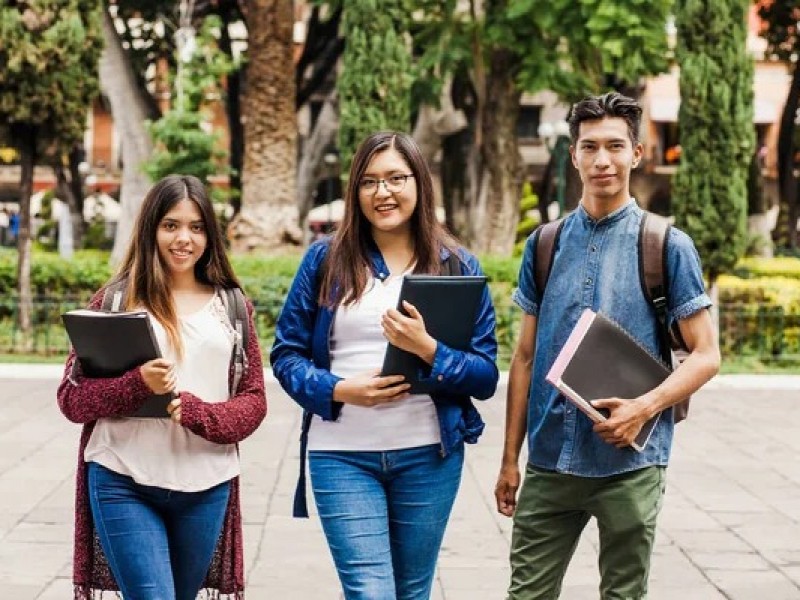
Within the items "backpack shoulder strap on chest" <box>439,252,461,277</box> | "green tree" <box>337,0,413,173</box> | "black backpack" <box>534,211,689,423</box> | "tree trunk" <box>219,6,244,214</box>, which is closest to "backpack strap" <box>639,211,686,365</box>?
"black backpack" <box>534,211,689,423</box>

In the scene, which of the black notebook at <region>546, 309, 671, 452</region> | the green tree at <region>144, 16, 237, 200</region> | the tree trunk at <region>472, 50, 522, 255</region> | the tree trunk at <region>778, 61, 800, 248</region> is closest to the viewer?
the black notebook at <region>546, 309, 671, 452</region>

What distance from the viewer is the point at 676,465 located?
382 inches

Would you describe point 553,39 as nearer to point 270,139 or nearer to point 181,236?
point 270,139

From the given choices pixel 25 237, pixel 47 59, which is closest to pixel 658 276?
pixel 47 59

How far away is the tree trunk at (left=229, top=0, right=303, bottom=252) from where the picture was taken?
747 inches

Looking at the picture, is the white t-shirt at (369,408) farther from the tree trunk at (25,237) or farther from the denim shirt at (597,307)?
the tree trunk at (25,237)

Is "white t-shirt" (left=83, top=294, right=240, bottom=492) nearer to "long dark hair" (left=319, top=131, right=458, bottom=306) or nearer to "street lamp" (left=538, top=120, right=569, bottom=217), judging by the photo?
"long dark hair" (left=319, top=131, right=458, bottom=306)

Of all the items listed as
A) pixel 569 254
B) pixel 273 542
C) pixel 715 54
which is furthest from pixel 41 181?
pixel 569 254

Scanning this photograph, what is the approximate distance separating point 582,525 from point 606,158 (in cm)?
108

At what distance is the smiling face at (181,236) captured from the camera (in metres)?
4.01

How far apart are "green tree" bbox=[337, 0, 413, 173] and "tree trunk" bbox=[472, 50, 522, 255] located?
352 cm

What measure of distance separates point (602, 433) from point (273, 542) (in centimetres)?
364

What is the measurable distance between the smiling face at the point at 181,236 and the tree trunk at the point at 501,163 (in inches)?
704

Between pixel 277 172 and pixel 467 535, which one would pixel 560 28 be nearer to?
pixel 277 172
